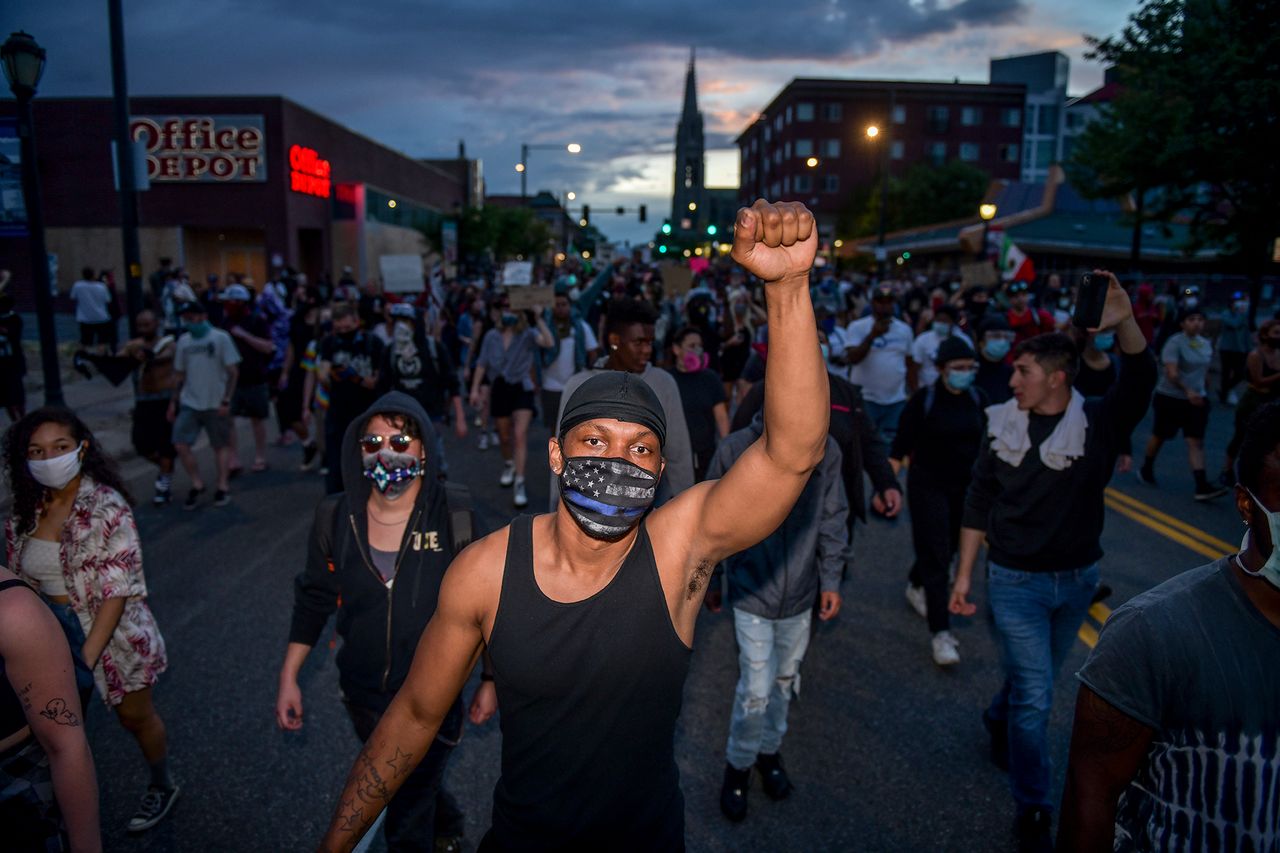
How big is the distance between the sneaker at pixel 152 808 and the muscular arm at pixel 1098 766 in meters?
3.58

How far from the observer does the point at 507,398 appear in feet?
31.1

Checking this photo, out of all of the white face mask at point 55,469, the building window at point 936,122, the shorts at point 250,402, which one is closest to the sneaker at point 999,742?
the white face mask at point 55,469

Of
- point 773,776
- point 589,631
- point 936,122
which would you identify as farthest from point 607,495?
point 936,122

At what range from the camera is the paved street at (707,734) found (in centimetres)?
384

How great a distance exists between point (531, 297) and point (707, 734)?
21.4ft

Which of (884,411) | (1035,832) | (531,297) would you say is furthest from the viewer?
(531,297)

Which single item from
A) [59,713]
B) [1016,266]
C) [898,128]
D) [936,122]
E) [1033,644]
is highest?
[936,122]

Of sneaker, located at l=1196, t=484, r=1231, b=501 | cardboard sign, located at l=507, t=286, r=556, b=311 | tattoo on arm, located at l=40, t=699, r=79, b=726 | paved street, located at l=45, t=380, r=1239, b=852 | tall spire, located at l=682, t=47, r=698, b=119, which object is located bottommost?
paved street, located at l=45, t=380, r=1239, b=852

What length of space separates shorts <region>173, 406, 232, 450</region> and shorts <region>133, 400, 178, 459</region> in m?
0.14

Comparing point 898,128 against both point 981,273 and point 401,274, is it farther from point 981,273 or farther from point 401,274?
point 981,273

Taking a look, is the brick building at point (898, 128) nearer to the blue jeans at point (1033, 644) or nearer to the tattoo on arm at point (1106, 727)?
the blue jeans at point (1033, 644)

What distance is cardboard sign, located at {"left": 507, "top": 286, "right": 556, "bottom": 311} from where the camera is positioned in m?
10.0

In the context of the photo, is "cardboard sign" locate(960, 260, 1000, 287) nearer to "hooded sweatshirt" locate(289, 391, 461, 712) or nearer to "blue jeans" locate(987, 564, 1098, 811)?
"blue jeans" locate(987, 564, 1098, 811)

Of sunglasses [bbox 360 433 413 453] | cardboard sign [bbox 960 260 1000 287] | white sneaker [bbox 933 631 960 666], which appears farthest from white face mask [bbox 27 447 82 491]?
cardboard sign [bbox 960 260 1000 287]
